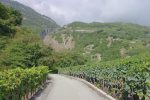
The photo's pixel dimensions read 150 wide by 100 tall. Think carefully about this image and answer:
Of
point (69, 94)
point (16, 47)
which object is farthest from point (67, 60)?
point (69, 94)

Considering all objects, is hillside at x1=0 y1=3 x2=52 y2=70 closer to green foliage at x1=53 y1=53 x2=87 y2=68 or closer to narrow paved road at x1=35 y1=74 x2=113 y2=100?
narrow paved road at x1=35 y1=74 x2=113 y2=100

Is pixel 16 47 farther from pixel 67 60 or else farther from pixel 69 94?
pixel 67 60

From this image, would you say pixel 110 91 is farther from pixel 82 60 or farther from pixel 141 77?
pixel 82 60

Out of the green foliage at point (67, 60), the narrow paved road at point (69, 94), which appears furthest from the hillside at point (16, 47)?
the green foliage at point (67, 60)

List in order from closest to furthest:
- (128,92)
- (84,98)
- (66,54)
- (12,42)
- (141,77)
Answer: (141,77) < (128,92) < (84,98) < (12,42) < (66,54)

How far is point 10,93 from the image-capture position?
55.9 feet

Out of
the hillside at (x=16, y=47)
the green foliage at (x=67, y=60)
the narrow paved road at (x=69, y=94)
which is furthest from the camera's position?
the green foliage at (x=67, y=60)

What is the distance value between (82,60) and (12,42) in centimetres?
7118

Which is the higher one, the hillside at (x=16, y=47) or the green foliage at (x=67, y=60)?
the hillside at (x=16, y=47)

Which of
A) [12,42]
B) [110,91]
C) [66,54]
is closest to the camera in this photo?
[110,91]

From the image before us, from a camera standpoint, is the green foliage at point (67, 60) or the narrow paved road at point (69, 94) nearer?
the narrow paved road at point (69, 94)

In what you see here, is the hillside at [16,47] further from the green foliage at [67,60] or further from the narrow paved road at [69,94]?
the green foliage at [67,60]

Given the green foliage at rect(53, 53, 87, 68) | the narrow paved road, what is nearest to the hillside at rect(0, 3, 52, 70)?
the narrow paved road

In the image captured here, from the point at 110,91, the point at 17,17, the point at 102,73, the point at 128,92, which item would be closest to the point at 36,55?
the point at 17,17
